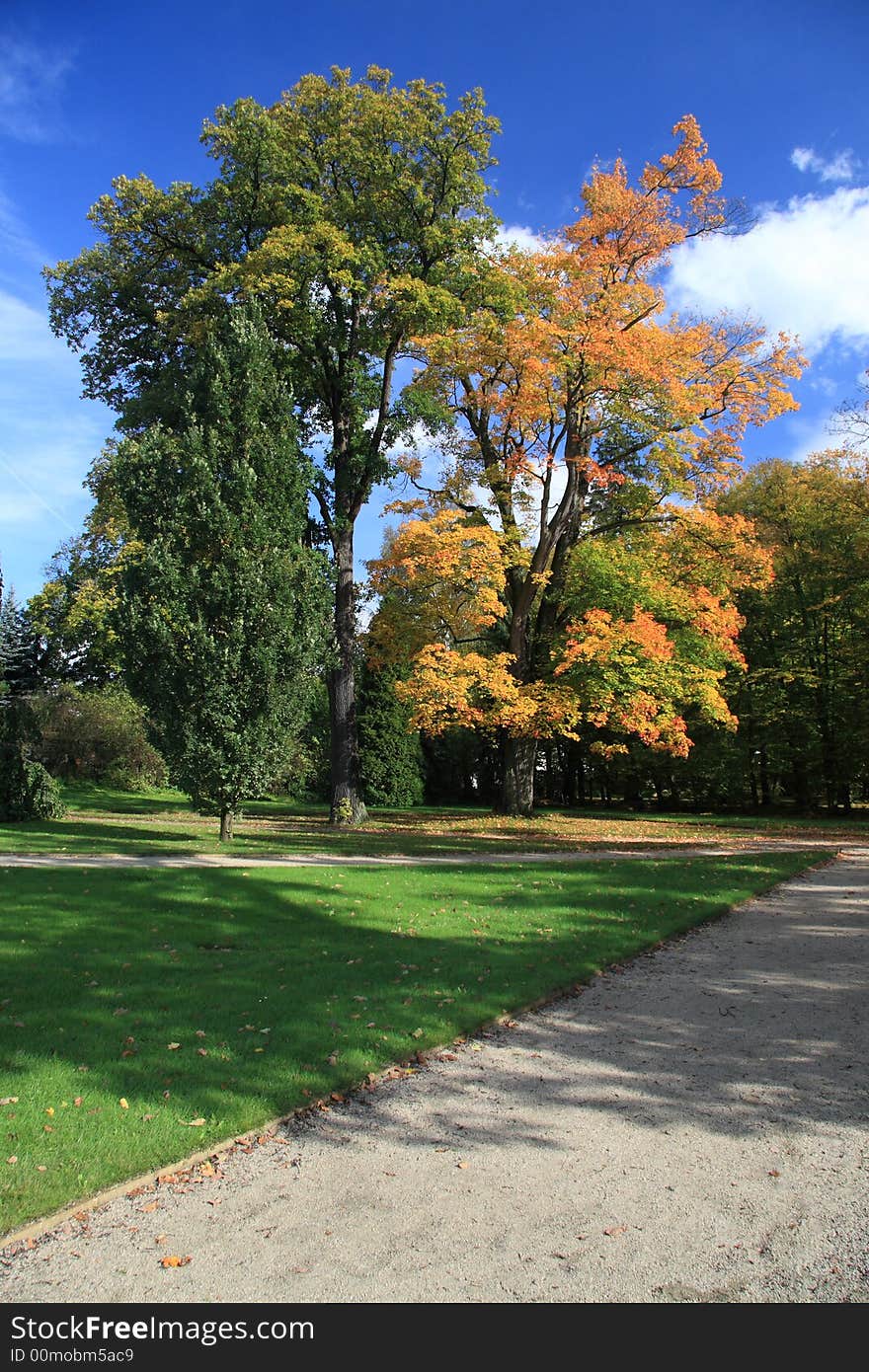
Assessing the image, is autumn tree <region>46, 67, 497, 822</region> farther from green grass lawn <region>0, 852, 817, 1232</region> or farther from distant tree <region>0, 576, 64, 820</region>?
green grass lawn <region>0, 852, 817, 1232</region>

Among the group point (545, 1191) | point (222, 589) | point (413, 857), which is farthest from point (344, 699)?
point (545, 1191)

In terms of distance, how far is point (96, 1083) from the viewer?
14.0ft

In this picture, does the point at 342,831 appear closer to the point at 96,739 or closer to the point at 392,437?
the point at 392,437

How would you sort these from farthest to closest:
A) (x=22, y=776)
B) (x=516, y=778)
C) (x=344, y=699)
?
(x=516, y=778), (x=344, y=699), (x=22, y=776)

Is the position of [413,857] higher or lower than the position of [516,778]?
lower

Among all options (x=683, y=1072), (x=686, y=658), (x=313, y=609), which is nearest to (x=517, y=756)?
(x=686, y=658)

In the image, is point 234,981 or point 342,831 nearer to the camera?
point 234,981

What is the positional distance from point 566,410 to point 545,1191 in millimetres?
20914

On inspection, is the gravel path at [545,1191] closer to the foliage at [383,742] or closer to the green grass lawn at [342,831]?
the green grass lawn at [342,831]

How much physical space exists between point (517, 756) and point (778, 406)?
11571mm

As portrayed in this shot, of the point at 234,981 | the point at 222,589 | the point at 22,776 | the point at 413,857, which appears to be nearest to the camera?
the point at 234,981

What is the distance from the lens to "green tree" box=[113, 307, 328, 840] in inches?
538

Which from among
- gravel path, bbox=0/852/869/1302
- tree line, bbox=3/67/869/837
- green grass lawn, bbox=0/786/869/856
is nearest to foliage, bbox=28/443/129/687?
tree line, bbox=3/67/869/837

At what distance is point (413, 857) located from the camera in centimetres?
1441
